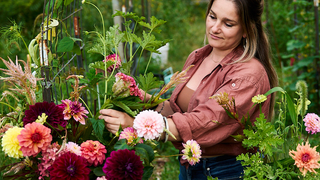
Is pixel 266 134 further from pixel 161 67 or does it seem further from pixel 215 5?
pixel 161 67

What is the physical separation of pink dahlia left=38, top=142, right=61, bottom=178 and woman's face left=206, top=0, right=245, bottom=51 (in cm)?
91

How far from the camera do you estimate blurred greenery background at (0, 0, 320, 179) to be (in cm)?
387

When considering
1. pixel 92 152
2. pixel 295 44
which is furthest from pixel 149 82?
pixel 295 44

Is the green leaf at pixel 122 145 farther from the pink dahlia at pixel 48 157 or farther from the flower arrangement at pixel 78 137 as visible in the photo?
the pink dahlia at pixel 48 157

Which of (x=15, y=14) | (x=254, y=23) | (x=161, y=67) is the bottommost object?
(x=161, y=67)

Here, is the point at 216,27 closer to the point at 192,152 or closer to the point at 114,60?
the point at 114,60

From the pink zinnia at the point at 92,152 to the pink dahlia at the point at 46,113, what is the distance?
11 cm

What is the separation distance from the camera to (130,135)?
106 centimetres

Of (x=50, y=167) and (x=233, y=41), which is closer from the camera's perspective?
(x=50, y=167)

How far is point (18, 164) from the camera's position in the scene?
1.03 meters

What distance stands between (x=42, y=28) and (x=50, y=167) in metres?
0.50

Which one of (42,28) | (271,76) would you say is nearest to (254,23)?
(271,76)

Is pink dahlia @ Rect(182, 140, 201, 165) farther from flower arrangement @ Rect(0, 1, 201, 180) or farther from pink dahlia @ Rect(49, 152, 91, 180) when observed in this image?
pink dahlia @ Rect(49, 152, 91, 180)

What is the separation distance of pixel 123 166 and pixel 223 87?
62cm
